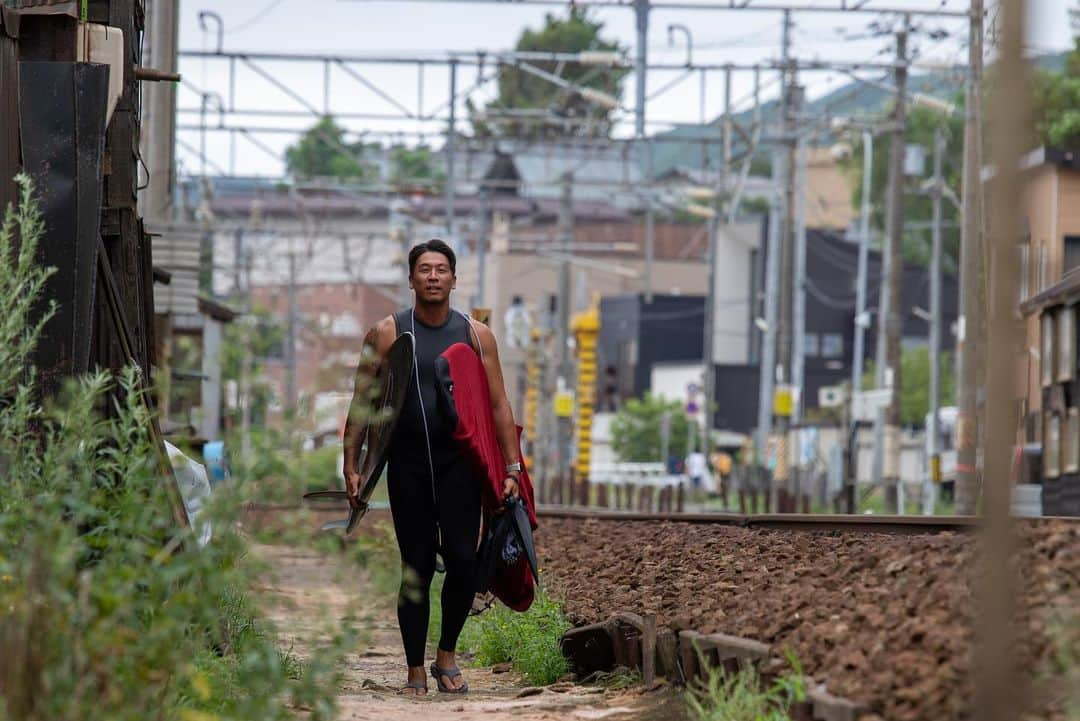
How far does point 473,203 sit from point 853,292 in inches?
1072

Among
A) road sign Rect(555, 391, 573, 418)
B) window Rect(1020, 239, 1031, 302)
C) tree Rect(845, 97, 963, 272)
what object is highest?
tree Rect(845, 97, 963, 272)

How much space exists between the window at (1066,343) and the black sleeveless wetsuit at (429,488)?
1595 cm

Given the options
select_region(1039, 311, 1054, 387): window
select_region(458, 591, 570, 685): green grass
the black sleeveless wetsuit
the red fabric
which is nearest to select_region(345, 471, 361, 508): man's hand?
the black sleeveless wetsuit

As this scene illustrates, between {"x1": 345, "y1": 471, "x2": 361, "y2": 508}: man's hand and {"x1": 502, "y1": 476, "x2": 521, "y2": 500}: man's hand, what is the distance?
0.60 m

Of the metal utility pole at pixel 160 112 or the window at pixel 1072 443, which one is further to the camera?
the window at pixel 1072 443

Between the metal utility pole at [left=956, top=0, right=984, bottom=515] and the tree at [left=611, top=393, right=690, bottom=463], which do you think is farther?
the tree at [left=611, top=393, right=690, bottom=463]

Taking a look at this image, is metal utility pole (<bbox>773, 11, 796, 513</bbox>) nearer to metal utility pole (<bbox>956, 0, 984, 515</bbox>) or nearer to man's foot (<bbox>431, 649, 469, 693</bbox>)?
metal utility pole (<bbox>956, 0, 984, 515</bbox>)

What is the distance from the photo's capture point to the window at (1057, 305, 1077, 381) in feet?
76.4

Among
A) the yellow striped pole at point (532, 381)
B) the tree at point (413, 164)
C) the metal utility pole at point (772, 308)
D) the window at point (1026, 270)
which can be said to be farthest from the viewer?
the tree at point (413, 164)

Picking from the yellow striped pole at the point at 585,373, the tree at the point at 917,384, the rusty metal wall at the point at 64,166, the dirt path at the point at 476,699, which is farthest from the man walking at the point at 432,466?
the tree at the point at 917,384

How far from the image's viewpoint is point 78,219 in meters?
8.23

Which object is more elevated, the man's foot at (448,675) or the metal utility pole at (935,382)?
the metal utility pole at (935,382)

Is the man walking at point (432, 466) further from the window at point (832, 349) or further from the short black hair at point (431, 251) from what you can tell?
the window at point (832, 349)

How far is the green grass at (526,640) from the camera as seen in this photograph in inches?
354
